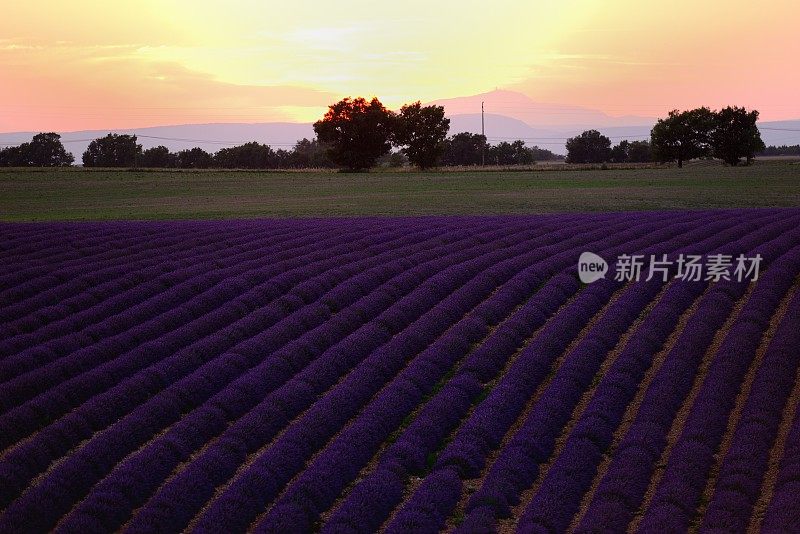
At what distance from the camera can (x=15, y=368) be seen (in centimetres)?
1233

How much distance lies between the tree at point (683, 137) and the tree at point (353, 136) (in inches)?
1317

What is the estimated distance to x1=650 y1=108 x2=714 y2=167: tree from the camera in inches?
3917

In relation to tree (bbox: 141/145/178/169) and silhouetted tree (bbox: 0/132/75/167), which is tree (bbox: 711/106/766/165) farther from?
silhouetted tree (bbox: 0/132/75/167)

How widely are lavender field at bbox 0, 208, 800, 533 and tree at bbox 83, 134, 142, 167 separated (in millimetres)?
97448

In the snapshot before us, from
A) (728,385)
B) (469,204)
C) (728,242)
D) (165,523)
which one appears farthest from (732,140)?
(165,523)

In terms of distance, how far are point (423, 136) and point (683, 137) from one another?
102ft

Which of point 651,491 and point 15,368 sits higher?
point 15,368

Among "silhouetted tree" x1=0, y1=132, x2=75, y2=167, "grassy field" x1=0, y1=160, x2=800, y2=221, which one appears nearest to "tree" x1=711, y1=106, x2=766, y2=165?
"grassy field" x1=0, y1=160, x2=800, y2=221

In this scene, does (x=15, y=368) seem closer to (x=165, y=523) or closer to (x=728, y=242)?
(x=165, y=523)

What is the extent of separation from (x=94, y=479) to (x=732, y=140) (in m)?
100

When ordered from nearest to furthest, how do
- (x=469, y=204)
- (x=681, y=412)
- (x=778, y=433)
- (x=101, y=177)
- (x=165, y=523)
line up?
(x=165, y=523), (x=778, y=433), (x=681, y=412), (x=469, y=204), (x=101, y=177)

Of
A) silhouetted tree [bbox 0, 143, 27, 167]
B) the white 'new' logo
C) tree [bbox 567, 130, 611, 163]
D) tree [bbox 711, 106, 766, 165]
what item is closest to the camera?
the white 'new' logo

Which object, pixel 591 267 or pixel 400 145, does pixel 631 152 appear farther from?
pixel 591 267

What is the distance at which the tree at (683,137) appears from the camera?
99.5 meters
